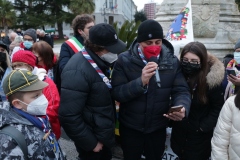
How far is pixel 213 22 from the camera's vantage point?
5145mm

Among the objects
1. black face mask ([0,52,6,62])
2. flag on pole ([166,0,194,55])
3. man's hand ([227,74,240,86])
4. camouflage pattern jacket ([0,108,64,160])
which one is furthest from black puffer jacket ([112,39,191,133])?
black face mask ([0,52,6,62])

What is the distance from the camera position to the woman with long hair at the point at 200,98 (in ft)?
8.08

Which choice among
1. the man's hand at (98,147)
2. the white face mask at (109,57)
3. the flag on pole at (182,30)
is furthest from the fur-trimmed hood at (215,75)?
the flag on pole at (182,30)

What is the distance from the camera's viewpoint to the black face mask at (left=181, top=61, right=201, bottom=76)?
2.49m

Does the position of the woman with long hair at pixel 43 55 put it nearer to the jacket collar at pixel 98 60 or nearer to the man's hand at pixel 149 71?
the jacket collar at pixel 98 60

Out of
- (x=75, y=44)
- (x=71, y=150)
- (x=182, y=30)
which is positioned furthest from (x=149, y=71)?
(x=71, y=150)

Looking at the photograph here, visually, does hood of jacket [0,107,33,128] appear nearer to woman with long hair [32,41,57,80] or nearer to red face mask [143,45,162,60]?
red face mask [143,45,162,60]

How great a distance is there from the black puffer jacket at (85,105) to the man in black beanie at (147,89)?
179mm

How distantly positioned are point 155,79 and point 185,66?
1.24 feet

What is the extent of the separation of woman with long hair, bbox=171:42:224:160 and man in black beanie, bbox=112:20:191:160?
4.6 inches

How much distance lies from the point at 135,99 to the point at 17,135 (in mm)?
1143

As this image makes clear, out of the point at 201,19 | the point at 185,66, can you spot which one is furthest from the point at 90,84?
the point at 201,19

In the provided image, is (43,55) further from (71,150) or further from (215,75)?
(215,75)

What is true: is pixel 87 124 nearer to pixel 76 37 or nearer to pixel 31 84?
pixel 31 84
